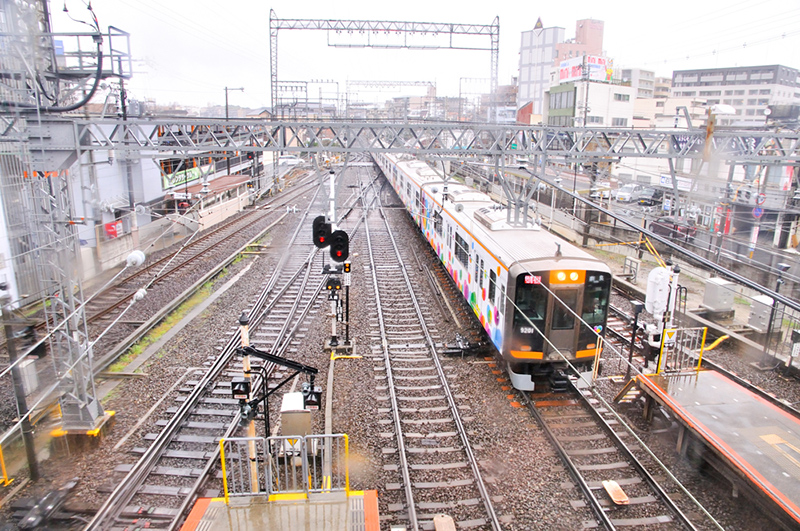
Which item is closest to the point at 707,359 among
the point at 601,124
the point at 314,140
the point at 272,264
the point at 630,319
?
the point at 630,319

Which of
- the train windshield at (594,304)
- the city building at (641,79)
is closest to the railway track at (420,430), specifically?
the train windshield at (594,304)

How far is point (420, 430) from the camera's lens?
24.8ft

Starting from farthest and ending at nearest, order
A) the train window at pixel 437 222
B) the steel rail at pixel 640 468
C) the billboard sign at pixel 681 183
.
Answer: the billboard sign at pixel 681 183 → the train window at pixel 437 222 → the steel rail at pixel 640 468

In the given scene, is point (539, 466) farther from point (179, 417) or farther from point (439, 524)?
point (179, 417)

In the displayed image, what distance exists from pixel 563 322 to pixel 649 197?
22543 mm

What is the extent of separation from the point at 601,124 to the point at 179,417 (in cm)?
3774

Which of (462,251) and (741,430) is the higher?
(462,251)

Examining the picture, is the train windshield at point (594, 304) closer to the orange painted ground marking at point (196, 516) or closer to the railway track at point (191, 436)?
the railway track at point (191, 436)

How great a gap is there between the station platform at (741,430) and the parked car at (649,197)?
18.0m

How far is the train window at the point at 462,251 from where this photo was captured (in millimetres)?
11234

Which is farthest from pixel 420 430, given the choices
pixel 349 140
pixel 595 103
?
pixel 595 103

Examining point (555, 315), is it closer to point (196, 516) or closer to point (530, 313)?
point (530, 313)

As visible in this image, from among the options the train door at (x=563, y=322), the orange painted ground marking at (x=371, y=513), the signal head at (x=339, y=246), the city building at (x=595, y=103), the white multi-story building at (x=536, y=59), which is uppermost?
the white multi-story building at (x=536, y=59)

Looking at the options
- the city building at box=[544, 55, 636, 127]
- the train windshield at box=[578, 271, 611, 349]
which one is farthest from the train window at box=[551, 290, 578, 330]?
the city building at box=[544, 55, 636, 127]
